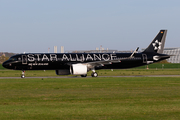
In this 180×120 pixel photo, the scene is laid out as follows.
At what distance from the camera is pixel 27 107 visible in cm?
1437

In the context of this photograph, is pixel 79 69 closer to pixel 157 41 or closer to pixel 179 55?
pixel 157 41

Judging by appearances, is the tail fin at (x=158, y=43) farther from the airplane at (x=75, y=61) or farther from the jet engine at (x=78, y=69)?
the jet engine at (x=78, y=69)

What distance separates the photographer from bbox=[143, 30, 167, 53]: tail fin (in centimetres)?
4834

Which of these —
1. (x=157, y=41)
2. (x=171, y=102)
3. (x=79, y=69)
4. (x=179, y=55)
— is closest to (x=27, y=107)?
(x=171, y=102)

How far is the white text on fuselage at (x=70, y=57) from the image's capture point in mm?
42062

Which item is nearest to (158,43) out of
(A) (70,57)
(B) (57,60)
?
(A) (70,57)

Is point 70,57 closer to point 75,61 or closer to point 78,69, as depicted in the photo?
point 75,61

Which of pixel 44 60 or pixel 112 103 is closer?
pixel 112 103

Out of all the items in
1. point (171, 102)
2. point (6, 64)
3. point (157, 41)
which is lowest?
point (171, 102)

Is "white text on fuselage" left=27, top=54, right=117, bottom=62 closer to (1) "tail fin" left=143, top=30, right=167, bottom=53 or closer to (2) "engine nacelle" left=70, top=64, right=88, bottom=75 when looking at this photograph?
(2) "engine nacelle" left=70, top=64, right=88, bottom=75

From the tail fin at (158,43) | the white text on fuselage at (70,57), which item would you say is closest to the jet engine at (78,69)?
the white text on fuselage at (70,57)

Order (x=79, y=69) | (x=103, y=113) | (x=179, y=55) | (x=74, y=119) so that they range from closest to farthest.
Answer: (x=74, y=119) → (x=103, y=113) → (x=79, y=69) → (x=179, y=55)

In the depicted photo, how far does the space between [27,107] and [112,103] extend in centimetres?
459

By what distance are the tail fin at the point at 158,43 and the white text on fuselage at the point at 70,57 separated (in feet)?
24.8
